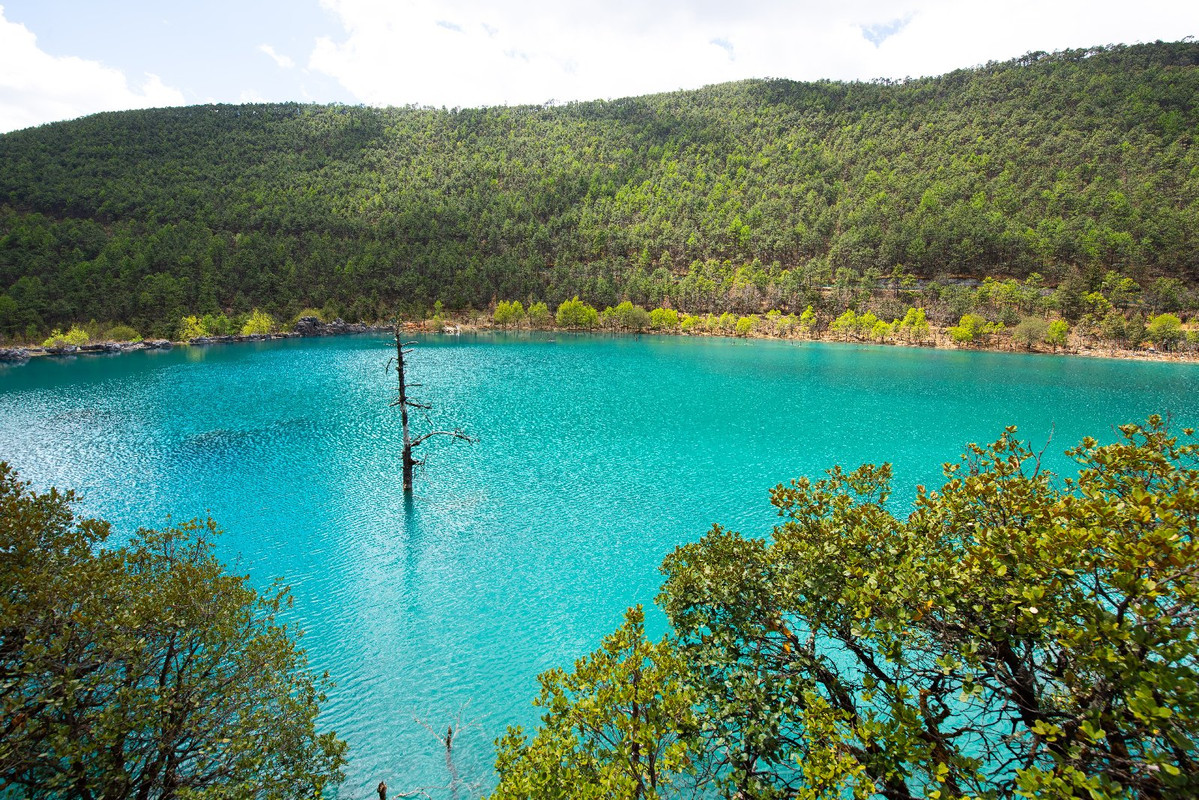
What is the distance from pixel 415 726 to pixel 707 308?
426 ft

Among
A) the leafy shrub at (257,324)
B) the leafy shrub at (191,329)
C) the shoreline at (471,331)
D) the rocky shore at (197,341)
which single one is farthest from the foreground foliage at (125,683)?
the leafy shrub at (257,324)

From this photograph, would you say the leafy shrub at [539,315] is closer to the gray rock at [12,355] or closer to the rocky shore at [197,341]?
the rocky shore at [197,341]

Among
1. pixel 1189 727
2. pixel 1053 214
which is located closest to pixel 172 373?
pixel 1189 727

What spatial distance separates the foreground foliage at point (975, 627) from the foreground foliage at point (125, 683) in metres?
Result: 4.57

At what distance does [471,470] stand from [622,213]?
538 feet

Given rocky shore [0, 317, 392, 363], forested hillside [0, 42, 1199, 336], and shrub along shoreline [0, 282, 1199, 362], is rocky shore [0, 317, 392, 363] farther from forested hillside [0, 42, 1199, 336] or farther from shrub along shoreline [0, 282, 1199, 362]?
forested hillside [0, 42, 1199, 336]

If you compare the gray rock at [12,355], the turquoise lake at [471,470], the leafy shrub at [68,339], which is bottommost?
the turquoise lake at [471,470]

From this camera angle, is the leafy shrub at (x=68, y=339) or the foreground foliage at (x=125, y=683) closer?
Result: the foreground foliage at (x=125, y=683)

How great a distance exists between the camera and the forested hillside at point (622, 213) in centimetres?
11188

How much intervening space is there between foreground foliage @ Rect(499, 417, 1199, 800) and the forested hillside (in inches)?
4905

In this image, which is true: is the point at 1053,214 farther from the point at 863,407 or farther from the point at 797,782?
the point at 797,782

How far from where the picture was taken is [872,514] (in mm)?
9406

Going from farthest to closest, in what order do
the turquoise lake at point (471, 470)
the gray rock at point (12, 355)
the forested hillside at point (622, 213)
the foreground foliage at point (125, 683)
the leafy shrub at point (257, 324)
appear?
the forested hillside at point (622, 213) → the leafy shrub at point (257, 324) → the gray rock at point (12, 355) → the turquoise lake at point (471, 470) → the foreground foliage at point (125, 683)

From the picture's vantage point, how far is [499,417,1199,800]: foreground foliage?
4680 mm
